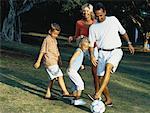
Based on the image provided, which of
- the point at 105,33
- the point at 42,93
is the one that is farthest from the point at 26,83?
the point at 105,33

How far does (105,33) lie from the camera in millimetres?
7594

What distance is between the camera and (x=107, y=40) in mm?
7637

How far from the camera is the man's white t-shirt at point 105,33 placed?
7.61 m

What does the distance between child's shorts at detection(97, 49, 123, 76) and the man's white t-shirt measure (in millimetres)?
106

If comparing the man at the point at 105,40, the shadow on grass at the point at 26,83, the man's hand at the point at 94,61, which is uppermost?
the man at the point at 105,40

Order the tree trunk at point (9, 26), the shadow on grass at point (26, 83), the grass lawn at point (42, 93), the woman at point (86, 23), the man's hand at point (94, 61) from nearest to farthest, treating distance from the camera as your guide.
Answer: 1. the grass lawn at point (42, 93)
2. the man's hand at point (94, 61)
3. the woman at point (86, 23)
4. the shadow on grass at point (26, 83)
5. the tree trunk at point (9, 26)

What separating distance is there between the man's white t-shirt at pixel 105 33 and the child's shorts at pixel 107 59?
4.2 inches

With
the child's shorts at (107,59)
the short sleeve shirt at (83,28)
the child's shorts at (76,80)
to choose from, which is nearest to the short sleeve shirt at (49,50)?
the child's shorts at (76,80)

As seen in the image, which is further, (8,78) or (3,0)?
(3,0)

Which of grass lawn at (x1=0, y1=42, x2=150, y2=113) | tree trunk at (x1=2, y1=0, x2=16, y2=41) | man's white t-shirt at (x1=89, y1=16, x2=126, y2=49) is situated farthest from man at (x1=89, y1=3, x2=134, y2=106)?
tree trunk at (x1=2, y1=0, x2=16, y2=41)

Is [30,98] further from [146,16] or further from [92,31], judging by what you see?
[146,16]

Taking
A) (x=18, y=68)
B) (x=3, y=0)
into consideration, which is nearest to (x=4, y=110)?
(x=18, y=68)

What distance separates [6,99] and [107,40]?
2.11 meters

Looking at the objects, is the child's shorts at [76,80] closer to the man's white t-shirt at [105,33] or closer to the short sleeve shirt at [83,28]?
the man's white t-shirt at [105,33]
